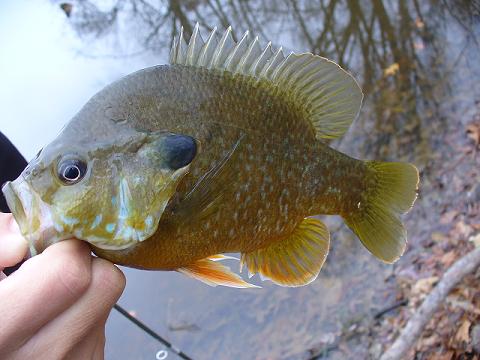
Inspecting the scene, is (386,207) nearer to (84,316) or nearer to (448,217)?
(84,316)

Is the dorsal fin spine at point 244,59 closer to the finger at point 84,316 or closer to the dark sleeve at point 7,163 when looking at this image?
the finger at point 84,316

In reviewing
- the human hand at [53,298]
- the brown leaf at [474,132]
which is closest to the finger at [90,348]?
the human hand at [53,298]

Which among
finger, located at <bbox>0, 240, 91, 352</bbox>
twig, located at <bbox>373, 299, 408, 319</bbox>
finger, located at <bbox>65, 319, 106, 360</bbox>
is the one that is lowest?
twig, located at <bbox>373, 299, 408, 319</bbox>

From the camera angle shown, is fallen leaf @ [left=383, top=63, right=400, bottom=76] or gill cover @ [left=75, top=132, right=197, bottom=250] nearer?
gill cover @ [left=75, top=132, right=197, bottom=250]

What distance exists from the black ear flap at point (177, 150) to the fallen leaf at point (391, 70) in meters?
6.76

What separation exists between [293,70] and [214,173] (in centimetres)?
50

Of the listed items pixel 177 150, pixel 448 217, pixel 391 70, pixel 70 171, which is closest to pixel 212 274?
pixel 177 150

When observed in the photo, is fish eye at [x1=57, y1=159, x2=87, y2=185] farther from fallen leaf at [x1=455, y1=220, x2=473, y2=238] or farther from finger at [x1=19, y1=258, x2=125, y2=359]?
fallen leaf at [x1=455, y1=220, x2=473, y2=238]

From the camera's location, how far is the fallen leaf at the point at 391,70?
292 inches

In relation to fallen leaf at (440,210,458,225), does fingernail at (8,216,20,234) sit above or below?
below

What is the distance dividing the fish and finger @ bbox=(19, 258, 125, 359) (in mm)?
54

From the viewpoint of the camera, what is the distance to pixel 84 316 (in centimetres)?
123

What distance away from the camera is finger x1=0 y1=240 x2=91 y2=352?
1.10 metres

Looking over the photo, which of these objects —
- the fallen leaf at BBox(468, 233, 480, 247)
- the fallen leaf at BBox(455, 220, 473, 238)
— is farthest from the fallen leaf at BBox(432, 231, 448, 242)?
the fallen leaf at BBox(468, 233, 480, 247)
